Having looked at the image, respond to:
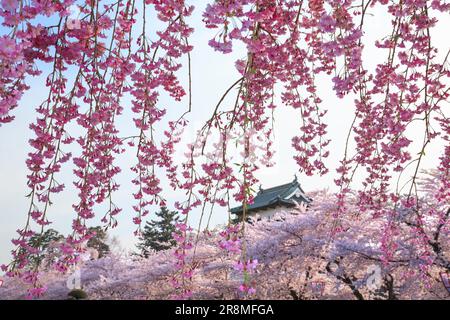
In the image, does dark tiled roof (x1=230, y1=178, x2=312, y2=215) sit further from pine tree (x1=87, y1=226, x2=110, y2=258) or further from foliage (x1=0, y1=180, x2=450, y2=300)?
foliage (x1=0, y1=180, x2=450, y2=300)

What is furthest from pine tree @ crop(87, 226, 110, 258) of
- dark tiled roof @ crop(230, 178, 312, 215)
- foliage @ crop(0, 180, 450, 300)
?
foliage @ crop(0, 180, 450, 300)

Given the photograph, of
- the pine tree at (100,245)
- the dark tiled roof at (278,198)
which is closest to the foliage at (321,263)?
the dark tiled roof at (278,198)

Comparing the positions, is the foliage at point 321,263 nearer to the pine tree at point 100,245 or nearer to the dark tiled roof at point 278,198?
the dark tiled roof at point 278,198

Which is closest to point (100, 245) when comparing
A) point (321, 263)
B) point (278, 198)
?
point (278, 198)

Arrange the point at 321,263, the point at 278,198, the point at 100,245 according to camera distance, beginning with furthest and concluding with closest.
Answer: the point at 100,245
the point at 278,198
the point at 321,263

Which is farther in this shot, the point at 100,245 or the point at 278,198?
the point at 100,245

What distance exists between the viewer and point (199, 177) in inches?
144

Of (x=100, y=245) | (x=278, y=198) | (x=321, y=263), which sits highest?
(x=278, y=198)

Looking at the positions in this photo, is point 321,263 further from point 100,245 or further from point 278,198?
point 100,245

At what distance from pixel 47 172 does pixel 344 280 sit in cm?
850

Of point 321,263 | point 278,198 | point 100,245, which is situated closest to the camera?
point 321,263

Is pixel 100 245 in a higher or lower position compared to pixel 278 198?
lower
